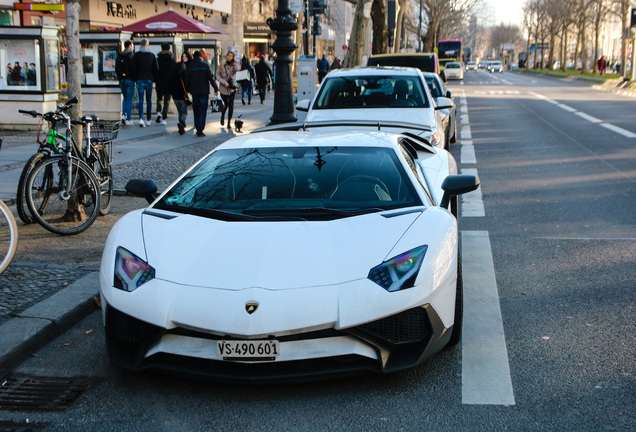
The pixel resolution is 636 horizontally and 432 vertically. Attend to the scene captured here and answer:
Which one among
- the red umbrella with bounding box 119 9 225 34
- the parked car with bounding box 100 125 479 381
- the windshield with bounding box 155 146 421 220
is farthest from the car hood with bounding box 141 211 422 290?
the red umbrella with bounding box 119 9 225 34

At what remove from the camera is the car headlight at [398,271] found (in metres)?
3.83

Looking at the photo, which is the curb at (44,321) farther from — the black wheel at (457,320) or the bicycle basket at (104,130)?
the bicycle basket at (104,130)

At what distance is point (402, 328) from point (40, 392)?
1886 millimetres

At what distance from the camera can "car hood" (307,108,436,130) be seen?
33.7 ft

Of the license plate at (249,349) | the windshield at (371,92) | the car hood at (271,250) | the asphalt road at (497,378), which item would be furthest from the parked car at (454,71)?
the license plate at (249,349)

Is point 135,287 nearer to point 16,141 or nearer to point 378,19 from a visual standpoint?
point 16,141

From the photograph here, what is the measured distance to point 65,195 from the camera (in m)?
7.43

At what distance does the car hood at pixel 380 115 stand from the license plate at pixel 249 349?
6.80m

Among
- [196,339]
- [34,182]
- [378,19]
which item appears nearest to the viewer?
[196,339]

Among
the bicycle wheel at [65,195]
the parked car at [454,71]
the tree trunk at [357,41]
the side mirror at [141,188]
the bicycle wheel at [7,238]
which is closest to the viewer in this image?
the side mirror at [141,188]

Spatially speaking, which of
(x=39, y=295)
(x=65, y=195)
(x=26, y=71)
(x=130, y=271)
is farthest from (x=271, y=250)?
(x=26, y=71)

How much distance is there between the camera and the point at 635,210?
28.1ft

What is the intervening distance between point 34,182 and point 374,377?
14.5ft

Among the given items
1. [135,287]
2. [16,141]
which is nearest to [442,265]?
[135,287]
